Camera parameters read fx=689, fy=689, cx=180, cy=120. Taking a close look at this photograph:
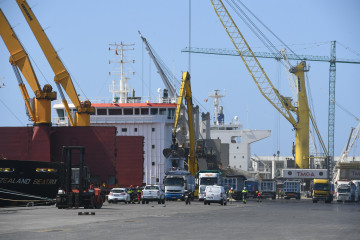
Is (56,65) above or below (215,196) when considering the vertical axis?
above

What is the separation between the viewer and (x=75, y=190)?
1538 inches

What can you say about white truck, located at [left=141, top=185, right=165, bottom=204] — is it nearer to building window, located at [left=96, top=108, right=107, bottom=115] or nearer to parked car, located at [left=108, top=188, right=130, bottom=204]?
parked car, located at [left=108, top=188, right=130, bottom=204]

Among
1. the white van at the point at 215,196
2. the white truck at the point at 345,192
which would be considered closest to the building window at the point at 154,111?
the white truck at the point at 345,192

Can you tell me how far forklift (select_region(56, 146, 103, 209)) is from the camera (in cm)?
3744

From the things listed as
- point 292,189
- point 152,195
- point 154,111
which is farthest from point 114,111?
point 152,195

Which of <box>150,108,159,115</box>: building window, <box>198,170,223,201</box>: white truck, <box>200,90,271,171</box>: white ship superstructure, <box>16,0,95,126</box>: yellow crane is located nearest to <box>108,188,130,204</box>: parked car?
<box>198,170,223,201</box>: white truck

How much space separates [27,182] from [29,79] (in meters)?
18.1

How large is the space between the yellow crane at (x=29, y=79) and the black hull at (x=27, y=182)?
12.8 meters

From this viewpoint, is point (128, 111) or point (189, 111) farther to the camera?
point (189, 111)

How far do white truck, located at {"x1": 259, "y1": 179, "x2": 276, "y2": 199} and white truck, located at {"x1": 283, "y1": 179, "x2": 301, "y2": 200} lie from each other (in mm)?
1588

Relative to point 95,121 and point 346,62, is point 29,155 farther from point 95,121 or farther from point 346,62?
point 346,62

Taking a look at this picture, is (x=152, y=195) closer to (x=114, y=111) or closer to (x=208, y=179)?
(x=208, y=179)

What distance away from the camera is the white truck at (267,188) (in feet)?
276

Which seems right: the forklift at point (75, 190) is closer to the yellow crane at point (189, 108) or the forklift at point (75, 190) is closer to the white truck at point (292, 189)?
the yellow crane at point (189, 108)
